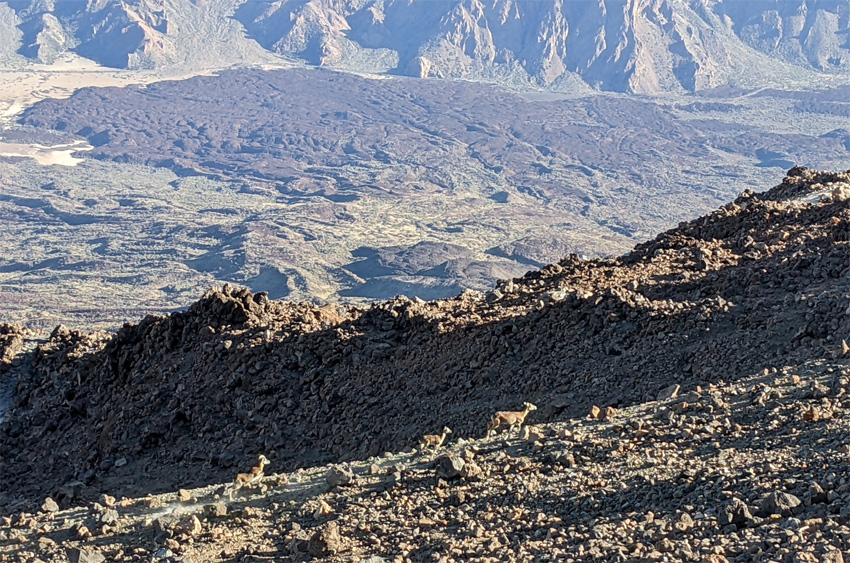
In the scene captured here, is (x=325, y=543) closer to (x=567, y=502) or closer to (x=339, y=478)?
(x=339, y=478)

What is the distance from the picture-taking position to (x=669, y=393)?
968 cm

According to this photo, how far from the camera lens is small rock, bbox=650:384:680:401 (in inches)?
377

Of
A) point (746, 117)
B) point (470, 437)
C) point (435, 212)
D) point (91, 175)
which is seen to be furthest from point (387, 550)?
point (746, 117)

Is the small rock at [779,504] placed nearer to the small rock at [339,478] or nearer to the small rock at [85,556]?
the small rock at [339,478]

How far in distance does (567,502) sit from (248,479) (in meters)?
3.12

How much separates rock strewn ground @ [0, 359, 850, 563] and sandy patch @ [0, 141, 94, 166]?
165410mm

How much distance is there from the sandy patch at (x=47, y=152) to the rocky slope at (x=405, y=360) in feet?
523

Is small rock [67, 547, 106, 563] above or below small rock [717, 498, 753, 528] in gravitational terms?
below

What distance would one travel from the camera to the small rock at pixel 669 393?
958 cm

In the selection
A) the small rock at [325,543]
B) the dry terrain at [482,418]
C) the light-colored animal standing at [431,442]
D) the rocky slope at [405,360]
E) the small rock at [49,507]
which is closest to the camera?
the dry terrain at [482,418]

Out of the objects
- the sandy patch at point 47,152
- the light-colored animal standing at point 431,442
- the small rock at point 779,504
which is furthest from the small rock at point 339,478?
the sandy patch at point 47,152

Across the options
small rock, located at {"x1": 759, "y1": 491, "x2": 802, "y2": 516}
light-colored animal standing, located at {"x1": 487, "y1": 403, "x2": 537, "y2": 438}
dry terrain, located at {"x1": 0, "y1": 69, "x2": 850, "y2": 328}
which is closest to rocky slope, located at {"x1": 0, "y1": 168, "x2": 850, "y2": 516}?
light-colored animal standing, located at {"x1": 487, "y1": 403, "x2": 537, "y2": 438}

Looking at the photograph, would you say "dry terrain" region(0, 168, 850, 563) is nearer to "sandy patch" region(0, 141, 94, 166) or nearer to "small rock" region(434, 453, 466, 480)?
"small rock" region(434, 453, 466, 480)

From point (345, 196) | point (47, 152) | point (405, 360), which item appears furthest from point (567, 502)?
point (47, 152)
